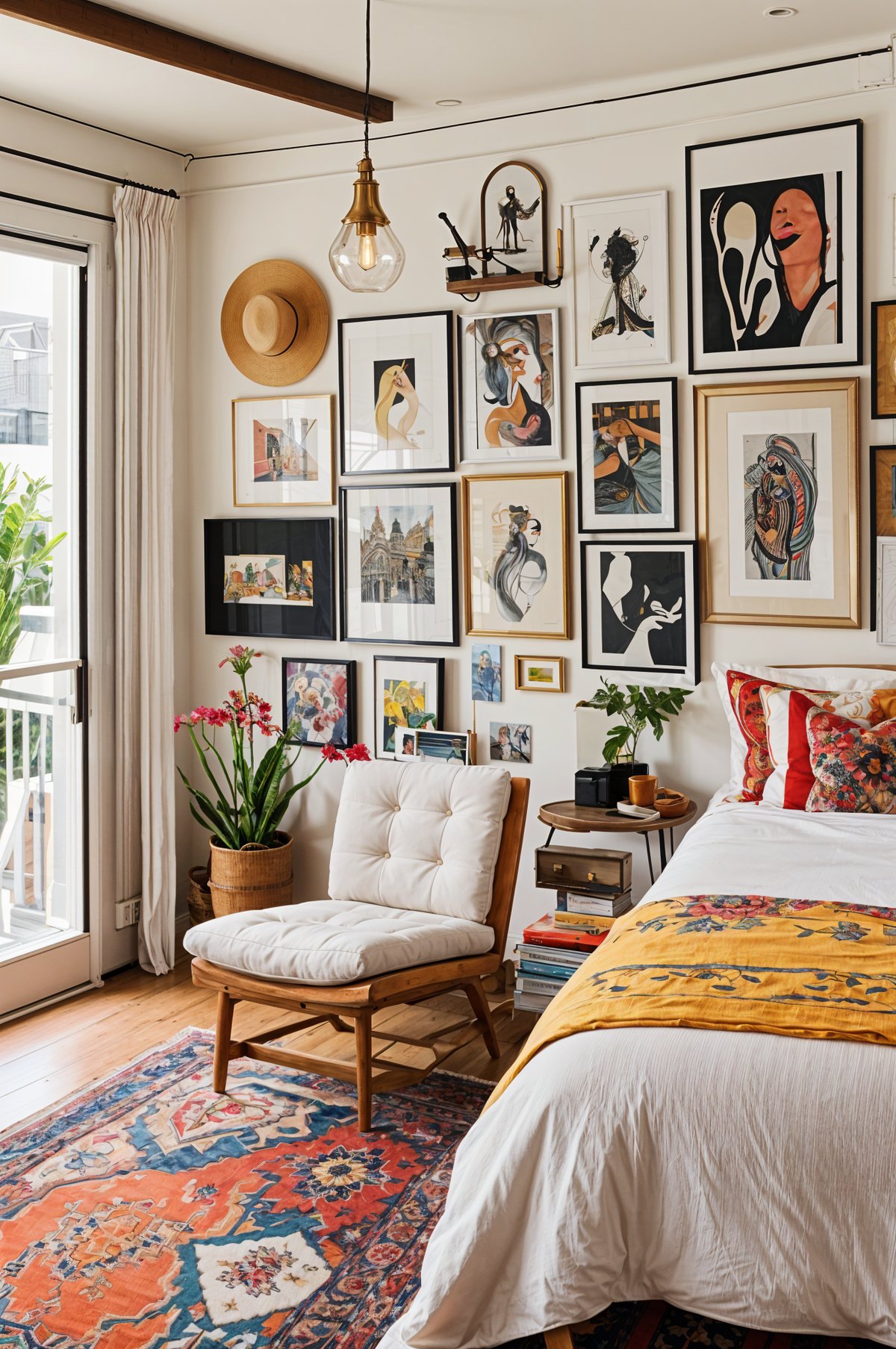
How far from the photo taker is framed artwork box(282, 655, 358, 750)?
168 inches

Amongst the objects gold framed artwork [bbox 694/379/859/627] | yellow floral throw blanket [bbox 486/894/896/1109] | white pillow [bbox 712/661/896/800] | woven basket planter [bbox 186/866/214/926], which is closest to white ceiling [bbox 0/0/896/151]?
gold framed artwork [bbox 694/379/859/627]

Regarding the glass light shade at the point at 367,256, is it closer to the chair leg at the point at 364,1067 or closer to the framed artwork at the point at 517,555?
the framed artwork at the point at 517,555

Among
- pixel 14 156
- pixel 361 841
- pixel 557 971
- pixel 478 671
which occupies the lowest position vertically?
pixel 557 971

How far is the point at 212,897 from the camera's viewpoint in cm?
420

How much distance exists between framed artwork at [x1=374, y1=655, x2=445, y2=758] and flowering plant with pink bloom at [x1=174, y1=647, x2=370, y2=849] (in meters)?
0.16

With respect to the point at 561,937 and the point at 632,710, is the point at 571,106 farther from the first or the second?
the point at 561,937

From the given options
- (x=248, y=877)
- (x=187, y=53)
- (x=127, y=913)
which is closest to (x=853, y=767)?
(x=248, y=877)

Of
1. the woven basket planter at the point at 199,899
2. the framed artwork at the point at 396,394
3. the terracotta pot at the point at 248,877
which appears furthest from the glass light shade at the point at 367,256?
the woven basket planter at the point at 199,899

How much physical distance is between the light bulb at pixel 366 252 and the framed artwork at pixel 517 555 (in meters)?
1.41

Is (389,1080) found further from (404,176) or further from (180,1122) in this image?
(404,176)

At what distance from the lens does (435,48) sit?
132 inches

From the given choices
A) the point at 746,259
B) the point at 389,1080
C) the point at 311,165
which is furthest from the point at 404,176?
the point at 389,1080

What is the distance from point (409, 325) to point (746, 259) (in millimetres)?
1162

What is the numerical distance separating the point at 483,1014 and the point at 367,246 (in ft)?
6.78
